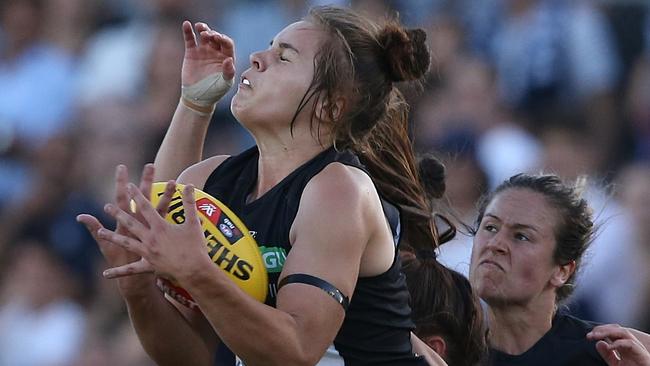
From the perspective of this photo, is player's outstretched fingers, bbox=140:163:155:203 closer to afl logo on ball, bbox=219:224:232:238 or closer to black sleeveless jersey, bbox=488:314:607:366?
afl logo on ball, bbox=219:224:232:238

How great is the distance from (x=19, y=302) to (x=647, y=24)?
11.9 ft

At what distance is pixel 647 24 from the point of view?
6.80 metres

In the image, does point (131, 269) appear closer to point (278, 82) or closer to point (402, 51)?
point (278, 82)

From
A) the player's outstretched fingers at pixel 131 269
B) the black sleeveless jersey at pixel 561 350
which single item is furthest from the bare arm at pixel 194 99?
the black sleeveless jersey at pixel 561 350

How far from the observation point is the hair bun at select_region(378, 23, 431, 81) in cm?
342

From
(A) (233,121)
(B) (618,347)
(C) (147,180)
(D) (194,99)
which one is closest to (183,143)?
(D) (194,99)

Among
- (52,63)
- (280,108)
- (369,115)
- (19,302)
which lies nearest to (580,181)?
(369,115)

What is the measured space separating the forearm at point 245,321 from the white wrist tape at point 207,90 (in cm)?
88

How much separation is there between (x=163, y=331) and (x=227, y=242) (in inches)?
16.6

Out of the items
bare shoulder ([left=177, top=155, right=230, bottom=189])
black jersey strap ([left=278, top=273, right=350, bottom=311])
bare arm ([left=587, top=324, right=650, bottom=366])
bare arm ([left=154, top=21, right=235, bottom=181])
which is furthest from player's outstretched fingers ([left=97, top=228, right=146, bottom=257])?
bare arm ([left=587, top=324, right=650, bottom=366])

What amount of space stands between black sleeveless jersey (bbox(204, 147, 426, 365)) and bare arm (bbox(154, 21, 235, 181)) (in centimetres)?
48

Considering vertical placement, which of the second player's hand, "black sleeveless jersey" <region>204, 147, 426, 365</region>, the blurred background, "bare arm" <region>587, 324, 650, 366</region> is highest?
the second player's hand

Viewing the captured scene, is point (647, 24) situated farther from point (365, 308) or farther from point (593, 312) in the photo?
point (365, 308)

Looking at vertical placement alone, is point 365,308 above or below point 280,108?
below
